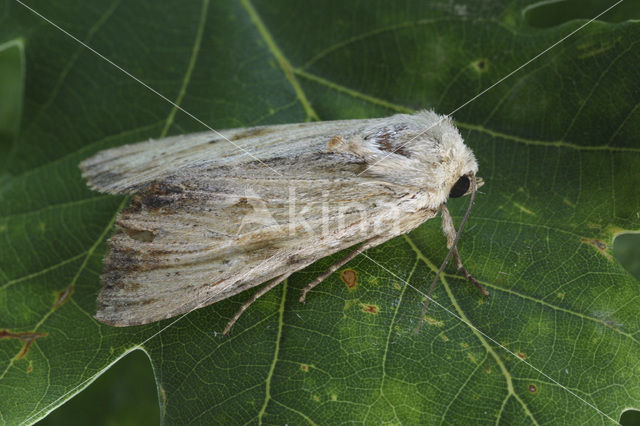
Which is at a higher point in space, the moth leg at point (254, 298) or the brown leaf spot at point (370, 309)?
the moth leg at point (254, 298)

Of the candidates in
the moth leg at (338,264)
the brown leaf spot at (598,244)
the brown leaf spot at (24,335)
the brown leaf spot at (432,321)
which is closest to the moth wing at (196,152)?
the moth leg at (338,264)

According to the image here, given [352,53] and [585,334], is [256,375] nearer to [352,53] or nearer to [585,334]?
[585,334]

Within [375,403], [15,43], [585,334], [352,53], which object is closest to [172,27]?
[15,43]

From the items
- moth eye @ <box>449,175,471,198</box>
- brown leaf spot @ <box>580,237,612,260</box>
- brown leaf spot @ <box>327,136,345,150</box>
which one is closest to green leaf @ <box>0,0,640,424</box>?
brown leaf spot @ <box>580,237,612,260</box>

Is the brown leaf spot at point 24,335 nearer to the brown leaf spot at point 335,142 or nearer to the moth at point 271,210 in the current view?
the moth at point 271,210

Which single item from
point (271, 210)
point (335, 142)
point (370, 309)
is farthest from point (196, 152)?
point (370, 309)

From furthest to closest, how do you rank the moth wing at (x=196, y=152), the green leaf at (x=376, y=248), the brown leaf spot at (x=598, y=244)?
the moth wing at (x=196, y=152) < the brown leaf spot at (x=598, y=244) < the green leaf at (x=376, y=248)
